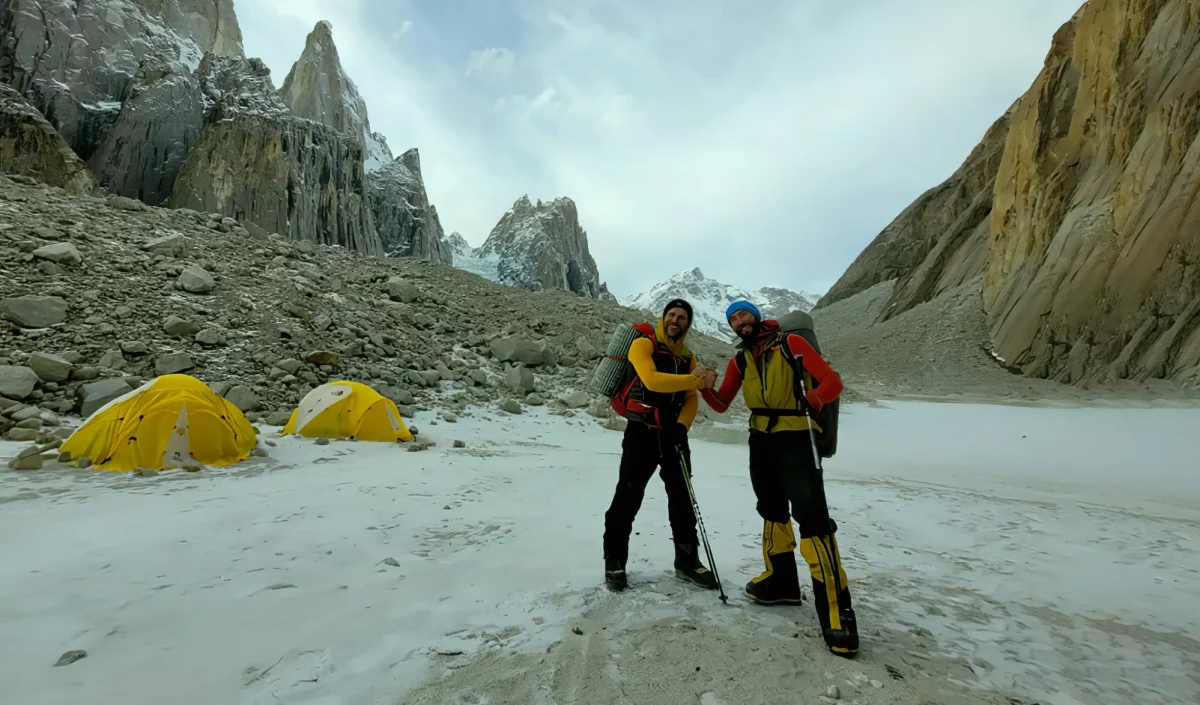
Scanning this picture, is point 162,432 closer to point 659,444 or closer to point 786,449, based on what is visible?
point 659,444

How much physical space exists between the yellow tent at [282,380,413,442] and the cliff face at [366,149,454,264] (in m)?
63.2

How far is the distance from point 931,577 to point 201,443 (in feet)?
25.7

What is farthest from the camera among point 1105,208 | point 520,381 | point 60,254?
point 1105,208

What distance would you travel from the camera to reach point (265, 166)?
41500mm

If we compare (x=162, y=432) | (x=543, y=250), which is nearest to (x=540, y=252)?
(x=543, y=250)

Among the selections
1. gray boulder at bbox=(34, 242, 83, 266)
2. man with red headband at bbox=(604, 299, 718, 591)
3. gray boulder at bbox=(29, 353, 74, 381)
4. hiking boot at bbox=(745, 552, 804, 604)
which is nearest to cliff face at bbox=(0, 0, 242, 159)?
gray boulder at bbox=(34, 242, 83, 266)

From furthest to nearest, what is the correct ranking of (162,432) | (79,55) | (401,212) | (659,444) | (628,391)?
(401,212)
(79,55)
(162,432)
(628,391)
(659,444)

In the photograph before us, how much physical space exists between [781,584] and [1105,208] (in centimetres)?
3136

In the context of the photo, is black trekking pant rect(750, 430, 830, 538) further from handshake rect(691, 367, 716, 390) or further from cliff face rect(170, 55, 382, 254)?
cliff face rect(170, 55, 382, 254)

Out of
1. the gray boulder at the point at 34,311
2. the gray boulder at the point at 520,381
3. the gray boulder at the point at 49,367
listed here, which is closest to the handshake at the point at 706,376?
A: the gray boulder at the point at 49,367

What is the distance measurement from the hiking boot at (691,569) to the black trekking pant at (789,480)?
58 centimetres

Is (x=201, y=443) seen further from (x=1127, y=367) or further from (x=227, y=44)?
(x=227, y=44)

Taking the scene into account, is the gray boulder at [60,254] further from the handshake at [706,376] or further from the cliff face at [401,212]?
the cliff face at [401,212]

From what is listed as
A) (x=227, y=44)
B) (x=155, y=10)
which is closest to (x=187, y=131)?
(x=155, y=10)
